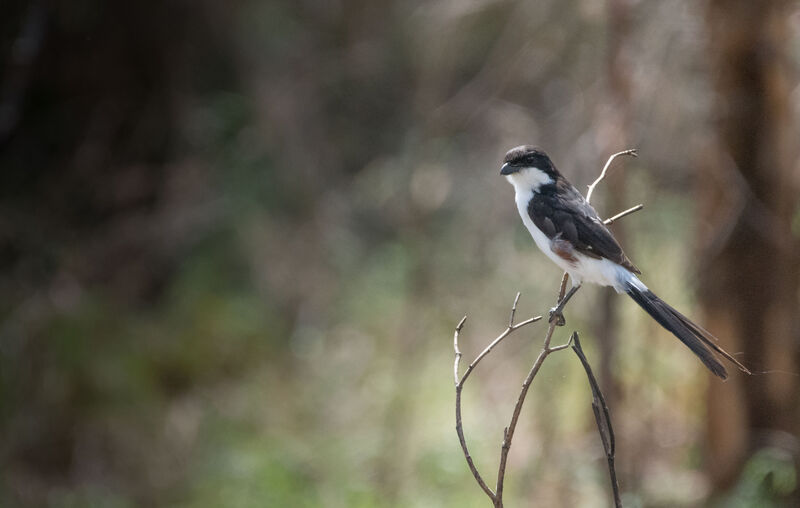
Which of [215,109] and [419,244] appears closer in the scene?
[419,244]

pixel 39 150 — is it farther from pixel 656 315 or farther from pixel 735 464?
pixel 656 315

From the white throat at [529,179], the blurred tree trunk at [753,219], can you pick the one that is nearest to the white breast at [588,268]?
the white throat at [529,179]

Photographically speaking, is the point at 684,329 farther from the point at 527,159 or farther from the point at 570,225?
the point at 527,159

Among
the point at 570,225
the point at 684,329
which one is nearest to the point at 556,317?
the point at 684,329

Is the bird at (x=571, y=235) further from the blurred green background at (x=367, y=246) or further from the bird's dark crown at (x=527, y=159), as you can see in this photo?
the blurred green background at (x=367, y=246)

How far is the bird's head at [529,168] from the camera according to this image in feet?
7.43

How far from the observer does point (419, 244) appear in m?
5.36

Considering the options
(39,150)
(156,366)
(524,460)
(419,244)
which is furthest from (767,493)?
(39,150)

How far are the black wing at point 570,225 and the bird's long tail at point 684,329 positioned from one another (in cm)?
6

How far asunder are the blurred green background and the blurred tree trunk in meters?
0.01

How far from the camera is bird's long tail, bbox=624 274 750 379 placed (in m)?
1.55

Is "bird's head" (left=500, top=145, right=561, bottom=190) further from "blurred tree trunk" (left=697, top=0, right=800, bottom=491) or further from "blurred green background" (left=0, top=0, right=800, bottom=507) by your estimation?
"blurred tree trunk" (left=697, top=0, right=800, bottom=491)

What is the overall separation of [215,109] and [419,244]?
10.8 feet

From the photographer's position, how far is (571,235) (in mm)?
2113
